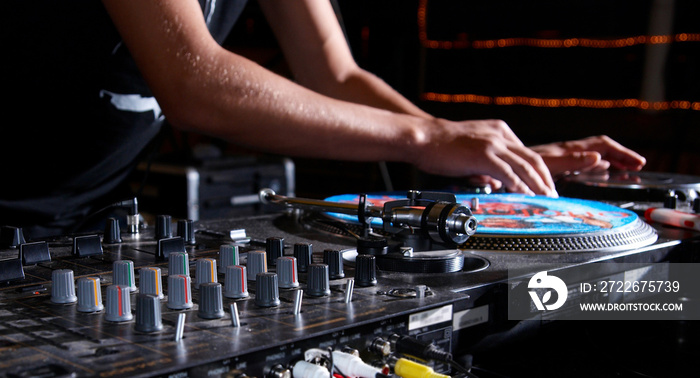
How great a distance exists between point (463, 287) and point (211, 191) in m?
2.44

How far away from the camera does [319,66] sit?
1831mm

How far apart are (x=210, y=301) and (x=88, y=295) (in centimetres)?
12

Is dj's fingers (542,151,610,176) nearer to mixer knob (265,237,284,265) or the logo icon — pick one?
the logo icon

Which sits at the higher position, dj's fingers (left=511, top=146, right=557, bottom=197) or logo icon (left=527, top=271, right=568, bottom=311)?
dj's fingers (left=511, top=146, right=557, bottom=197)

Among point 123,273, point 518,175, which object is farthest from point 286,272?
point 518,175

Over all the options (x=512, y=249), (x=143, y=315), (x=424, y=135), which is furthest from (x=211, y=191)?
(x=143, y=315)

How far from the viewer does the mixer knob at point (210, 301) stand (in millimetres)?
651

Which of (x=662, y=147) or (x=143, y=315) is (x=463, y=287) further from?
(x=662, y=147)

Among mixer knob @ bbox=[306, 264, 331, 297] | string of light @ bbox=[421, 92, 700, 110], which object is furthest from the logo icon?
string of light @ bbox=[421, 92, 700, 110]

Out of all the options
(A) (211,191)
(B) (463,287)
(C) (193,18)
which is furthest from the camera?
(A) (211,191)

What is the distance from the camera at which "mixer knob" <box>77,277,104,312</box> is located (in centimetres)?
67

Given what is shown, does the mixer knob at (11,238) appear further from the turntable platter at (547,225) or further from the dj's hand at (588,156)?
the dj's hand at (588,156)

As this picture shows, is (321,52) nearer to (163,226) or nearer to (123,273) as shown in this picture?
(163,226)

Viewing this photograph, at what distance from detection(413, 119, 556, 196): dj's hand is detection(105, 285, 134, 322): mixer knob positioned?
2.44ft
